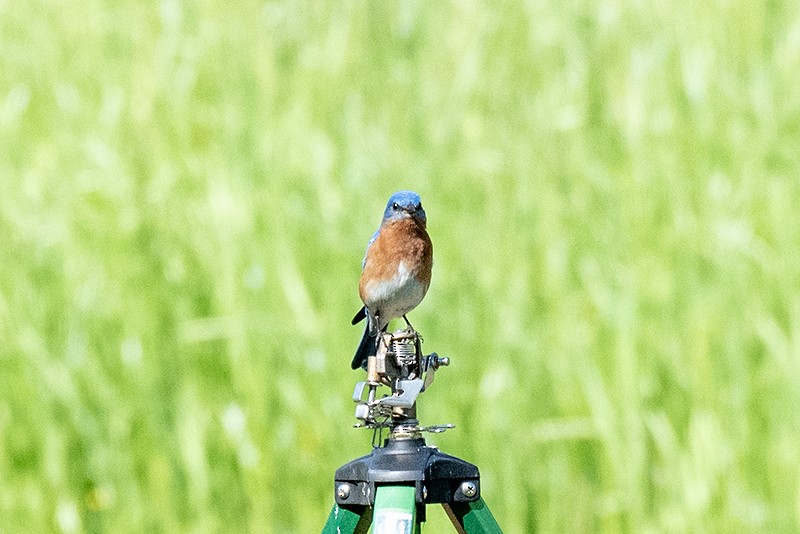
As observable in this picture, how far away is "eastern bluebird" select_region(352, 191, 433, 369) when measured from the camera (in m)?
1.98

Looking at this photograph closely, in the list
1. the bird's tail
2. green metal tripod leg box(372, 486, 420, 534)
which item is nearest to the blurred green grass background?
the bird's tail

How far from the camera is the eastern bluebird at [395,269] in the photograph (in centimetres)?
198

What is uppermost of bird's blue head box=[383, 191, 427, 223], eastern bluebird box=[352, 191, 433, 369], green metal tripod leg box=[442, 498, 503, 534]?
bird's blue head box=[383, 191, 427, 223]

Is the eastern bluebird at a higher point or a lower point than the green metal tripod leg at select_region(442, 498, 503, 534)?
higher

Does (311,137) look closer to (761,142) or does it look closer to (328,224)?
(328,224)

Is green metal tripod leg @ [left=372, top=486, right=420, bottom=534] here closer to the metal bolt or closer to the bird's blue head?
the metal bolt

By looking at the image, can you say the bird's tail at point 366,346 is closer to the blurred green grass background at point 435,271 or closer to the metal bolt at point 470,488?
the metal bolt at point 470,488

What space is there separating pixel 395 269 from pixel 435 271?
1432 mm

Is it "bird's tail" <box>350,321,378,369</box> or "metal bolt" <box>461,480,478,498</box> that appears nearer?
"metal bolt" <box>461,480,478,498</box>

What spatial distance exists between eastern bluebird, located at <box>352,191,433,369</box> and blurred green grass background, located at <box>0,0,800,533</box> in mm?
780

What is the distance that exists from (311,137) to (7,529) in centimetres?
154

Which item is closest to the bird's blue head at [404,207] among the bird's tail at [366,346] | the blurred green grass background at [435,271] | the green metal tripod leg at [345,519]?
the bird's tail at [366,346]

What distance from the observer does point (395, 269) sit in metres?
1.97

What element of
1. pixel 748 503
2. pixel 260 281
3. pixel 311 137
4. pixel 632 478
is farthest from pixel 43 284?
pixel 748 503
